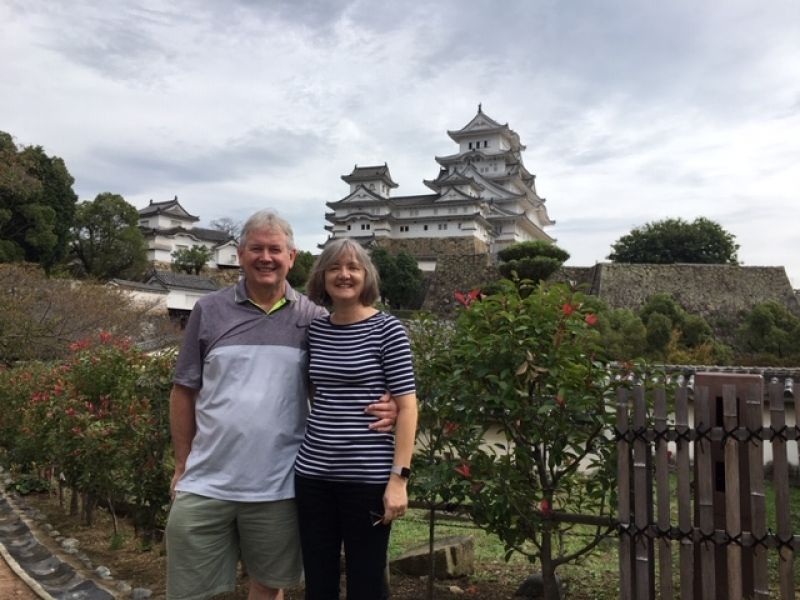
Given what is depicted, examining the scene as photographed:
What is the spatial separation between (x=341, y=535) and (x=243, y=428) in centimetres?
49

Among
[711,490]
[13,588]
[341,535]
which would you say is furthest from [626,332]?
[341,535]

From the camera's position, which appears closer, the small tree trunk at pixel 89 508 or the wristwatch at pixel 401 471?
the wristwatch at pixel 401 471

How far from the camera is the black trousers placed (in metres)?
2.06

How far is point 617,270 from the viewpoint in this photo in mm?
27859

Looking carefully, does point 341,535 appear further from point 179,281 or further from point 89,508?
point 179,281

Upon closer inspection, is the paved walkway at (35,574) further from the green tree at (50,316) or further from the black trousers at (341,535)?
the green tree at (50,316)

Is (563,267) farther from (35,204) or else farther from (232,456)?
(232,456)

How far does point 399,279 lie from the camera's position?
32.2 metres

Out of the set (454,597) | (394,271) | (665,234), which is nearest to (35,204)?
(394,271)

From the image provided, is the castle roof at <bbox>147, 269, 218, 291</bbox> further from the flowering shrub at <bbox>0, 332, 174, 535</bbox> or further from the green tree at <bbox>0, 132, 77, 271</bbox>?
the flowering shrub at <bbox>0, 332, 174, 535</bbox>

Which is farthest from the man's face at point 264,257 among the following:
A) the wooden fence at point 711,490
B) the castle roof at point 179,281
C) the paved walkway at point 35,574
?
the castle roof at point 179,281

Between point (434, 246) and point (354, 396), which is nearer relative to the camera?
point (354, 396)

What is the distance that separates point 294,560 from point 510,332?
3.82 ft

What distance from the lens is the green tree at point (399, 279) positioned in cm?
3200
